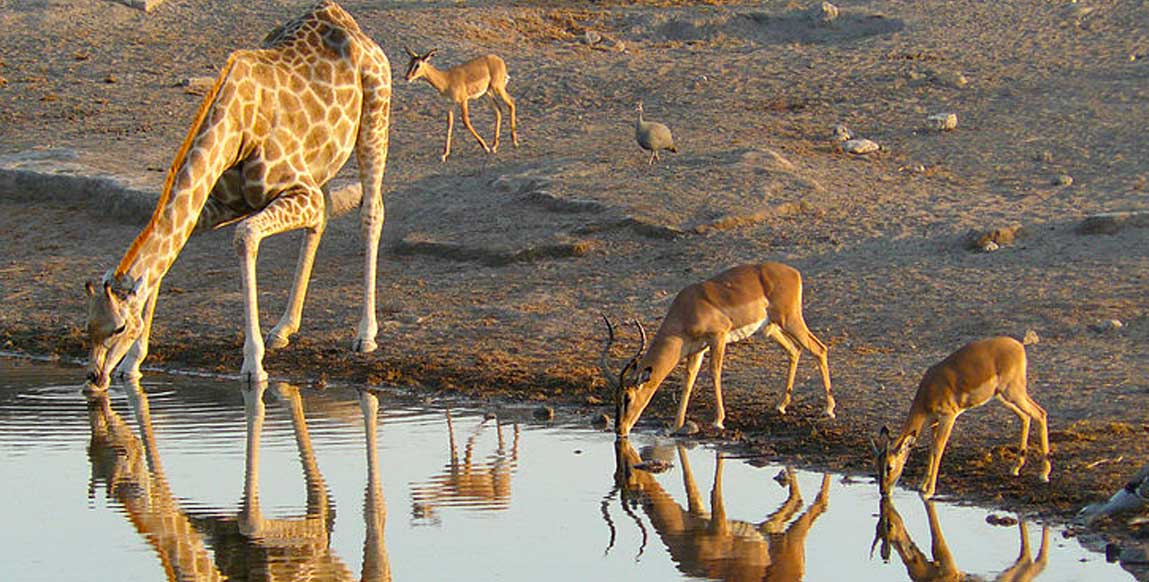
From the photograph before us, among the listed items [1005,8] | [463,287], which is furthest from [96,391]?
[1005,8]

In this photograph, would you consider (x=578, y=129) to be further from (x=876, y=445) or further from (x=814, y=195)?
(x=876, y=445)

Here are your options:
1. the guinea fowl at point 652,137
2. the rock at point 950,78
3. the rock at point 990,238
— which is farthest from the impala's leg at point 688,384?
the rock at point 950,78

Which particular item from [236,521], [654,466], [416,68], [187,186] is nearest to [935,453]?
[654,466]

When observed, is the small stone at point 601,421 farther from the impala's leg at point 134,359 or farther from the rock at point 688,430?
the impala's leg at point 134,359

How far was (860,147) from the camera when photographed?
15.4 m

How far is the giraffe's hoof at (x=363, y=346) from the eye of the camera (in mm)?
11250

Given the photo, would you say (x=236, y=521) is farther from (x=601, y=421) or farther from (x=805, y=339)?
(x=805, y=339)

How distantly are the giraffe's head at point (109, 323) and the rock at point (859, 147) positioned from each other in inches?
286

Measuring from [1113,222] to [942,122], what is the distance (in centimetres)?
385

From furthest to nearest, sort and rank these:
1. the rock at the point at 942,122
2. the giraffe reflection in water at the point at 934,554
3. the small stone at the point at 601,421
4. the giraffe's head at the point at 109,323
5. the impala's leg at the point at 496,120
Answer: the impala's leg at the point at 496,120 → the rock at the point at 942,122 → the giraffe's head at the point at 109,323 → the small stone at the point at 601,421 → the giraffe reflection in water at the point at 934,554

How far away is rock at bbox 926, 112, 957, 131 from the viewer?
52.4ft

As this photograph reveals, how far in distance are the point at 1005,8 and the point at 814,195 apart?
25.5ft

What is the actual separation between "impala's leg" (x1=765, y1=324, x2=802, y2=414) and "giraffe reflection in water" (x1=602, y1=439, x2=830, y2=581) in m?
0.88

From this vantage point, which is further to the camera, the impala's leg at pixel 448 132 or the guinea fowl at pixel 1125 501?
the impala's leg at pixel 448 132
